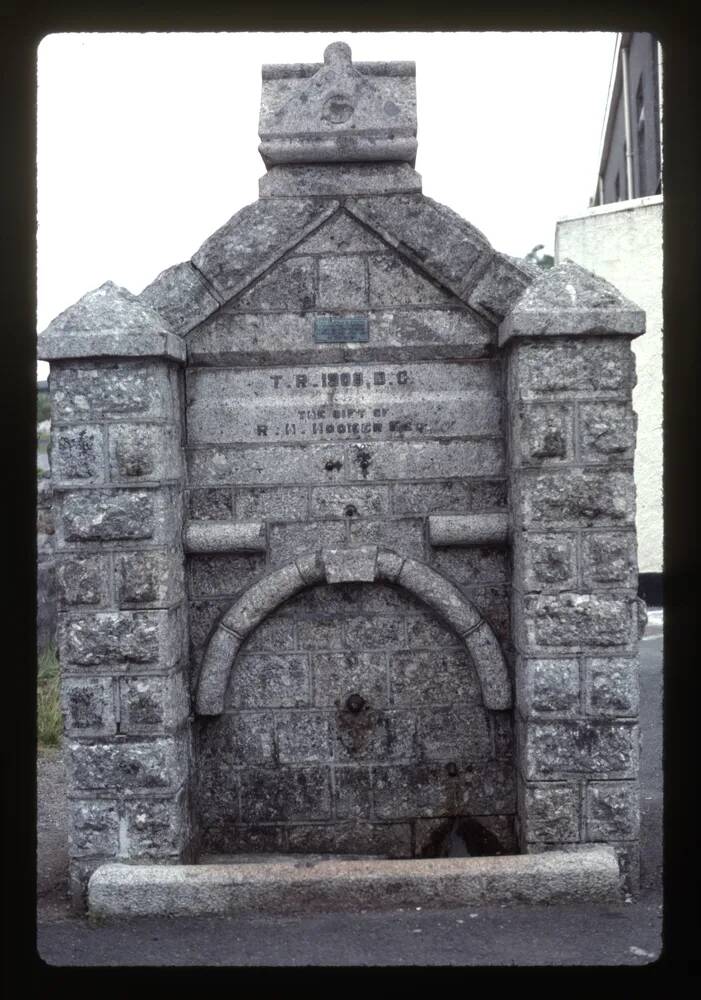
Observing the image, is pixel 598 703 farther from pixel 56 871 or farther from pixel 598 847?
pixel 56 871

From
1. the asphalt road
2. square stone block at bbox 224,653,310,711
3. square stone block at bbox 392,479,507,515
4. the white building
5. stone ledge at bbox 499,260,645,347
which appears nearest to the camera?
the asphalt road

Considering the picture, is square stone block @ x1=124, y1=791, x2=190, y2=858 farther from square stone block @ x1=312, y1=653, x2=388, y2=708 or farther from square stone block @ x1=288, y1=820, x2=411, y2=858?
square stone block @ x1=312, y1=653, x2=388, y2=708

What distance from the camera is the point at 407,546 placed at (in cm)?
580

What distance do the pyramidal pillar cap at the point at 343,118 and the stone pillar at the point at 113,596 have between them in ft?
3.78

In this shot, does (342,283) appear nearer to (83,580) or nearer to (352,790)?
(83,580)

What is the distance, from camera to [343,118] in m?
5.73

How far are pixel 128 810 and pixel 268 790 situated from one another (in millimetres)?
753

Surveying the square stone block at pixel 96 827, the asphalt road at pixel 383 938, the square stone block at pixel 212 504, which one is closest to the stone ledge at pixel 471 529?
the square stone block at pixel 212 504

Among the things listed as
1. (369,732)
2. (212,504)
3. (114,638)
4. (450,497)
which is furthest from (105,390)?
(369,732)

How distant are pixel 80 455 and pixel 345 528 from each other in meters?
1.33

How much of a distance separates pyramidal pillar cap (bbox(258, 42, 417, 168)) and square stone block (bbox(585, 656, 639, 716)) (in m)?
2.64

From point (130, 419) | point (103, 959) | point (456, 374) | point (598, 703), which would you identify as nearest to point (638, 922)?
point (598, 703)

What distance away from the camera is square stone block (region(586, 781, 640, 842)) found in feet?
17.8

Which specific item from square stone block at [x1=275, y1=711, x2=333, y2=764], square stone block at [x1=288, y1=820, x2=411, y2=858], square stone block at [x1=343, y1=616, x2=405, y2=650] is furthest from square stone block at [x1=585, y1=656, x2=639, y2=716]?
square stone block at [x1=275, y1=711, x2=333, y2=764]
